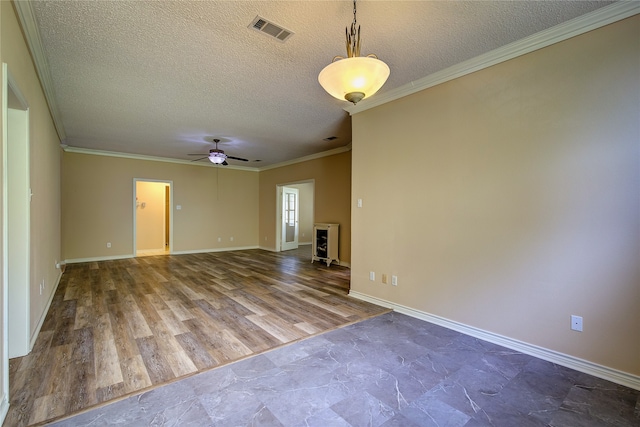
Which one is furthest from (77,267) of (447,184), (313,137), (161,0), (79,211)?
(447,184)

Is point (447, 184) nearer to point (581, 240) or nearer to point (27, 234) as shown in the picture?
point (581, 240)

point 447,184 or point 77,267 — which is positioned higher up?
point 447,184

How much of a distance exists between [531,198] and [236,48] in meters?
2.97

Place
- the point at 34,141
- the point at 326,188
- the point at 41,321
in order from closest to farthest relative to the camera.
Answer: the point at 34,141 → the point at 41,321 → the point at 326,188

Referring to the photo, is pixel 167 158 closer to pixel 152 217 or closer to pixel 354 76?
pixel 152 217

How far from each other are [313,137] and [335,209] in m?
1.96

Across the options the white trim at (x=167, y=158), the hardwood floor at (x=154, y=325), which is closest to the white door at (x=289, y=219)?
the white trim at (x=167, y=158)

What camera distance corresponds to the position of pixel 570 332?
91.8 inches

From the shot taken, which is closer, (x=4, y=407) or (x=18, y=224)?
(x=4, y=407)

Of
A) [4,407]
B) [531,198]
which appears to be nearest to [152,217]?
[4,407]

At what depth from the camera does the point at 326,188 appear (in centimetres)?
717

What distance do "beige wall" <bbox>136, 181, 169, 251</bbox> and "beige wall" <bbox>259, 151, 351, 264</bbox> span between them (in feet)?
10.9

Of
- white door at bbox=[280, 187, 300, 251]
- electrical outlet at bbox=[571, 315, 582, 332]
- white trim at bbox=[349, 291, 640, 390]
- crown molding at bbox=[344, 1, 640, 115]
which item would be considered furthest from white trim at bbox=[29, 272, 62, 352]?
white door at bbox=[280, 187, 300, 251]

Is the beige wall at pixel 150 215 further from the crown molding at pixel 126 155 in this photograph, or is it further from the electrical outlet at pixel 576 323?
the electrical outlet at pixel 576 323
